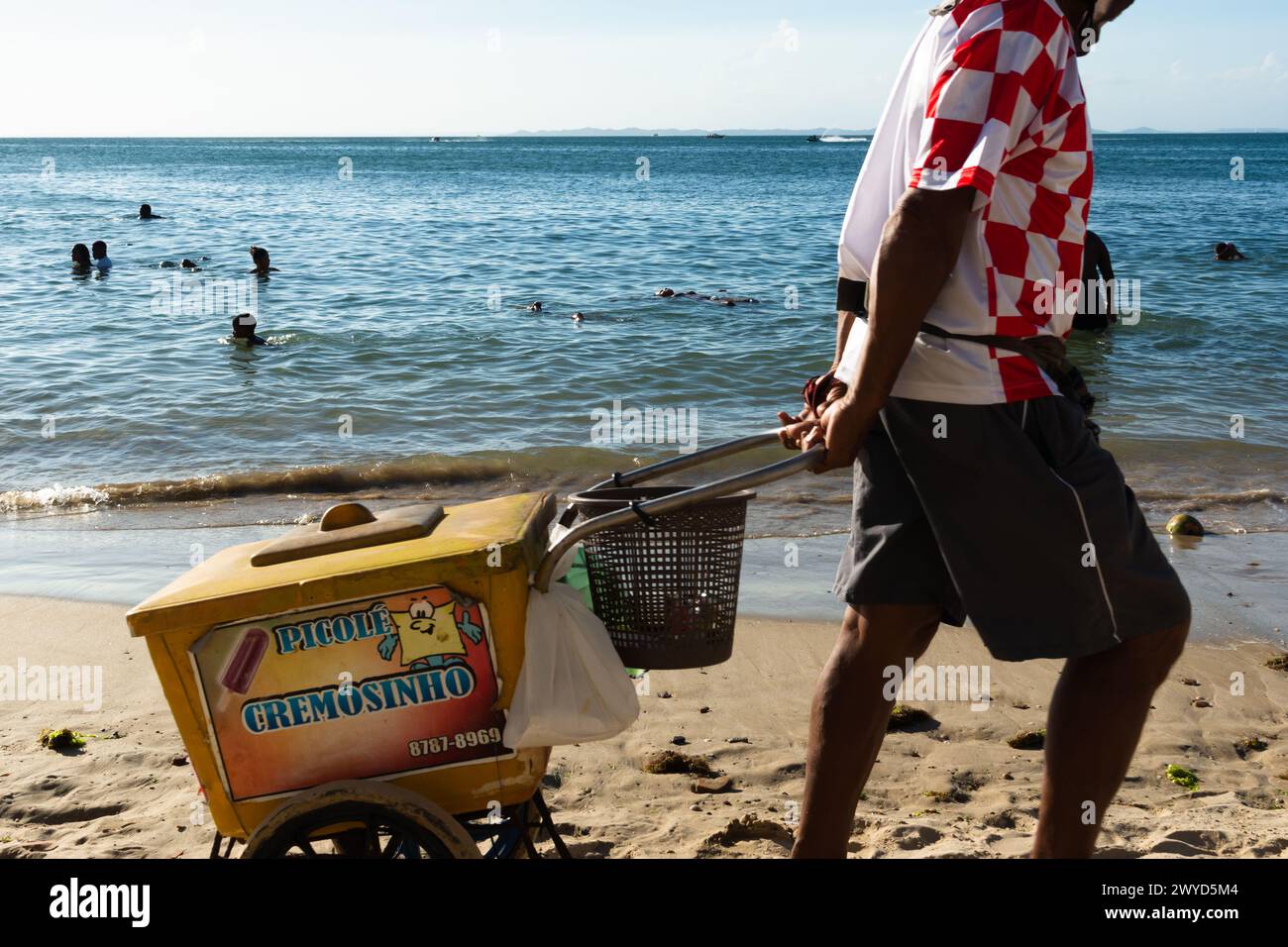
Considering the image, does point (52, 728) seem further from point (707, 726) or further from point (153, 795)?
point (707, 726)

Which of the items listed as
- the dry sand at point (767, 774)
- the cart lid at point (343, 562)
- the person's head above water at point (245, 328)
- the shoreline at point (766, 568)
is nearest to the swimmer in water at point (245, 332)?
the person's head above water at point (245, 328)

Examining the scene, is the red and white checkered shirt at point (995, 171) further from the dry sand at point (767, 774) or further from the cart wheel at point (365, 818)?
the dry sand at point (767, 774)

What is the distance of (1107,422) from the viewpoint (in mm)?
9562

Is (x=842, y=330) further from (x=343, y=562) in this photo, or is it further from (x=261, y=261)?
(x=261, y=261)

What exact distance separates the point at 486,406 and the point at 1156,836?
7.85 m

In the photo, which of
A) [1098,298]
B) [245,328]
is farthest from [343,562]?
[1098,298]

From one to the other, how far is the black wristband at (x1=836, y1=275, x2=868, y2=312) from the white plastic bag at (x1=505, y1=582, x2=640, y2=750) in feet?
2.73

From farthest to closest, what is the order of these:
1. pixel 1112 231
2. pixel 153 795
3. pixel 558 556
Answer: pixel 1112 231
pixel 153 795
pixel 558 556

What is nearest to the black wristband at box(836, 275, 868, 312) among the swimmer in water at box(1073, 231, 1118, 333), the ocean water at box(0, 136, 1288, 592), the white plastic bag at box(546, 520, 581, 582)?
the white plastic bag at box(546, 520, 581, 582)

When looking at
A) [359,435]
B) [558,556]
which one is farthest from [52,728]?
[359,435]

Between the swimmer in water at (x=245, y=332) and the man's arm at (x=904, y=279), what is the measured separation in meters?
11.8

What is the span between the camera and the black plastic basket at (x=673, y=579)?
248cm

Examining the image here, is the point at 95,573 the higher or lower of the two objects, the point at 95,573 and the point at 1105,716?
the lower

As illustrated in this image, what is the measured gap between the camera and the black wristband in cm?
231
